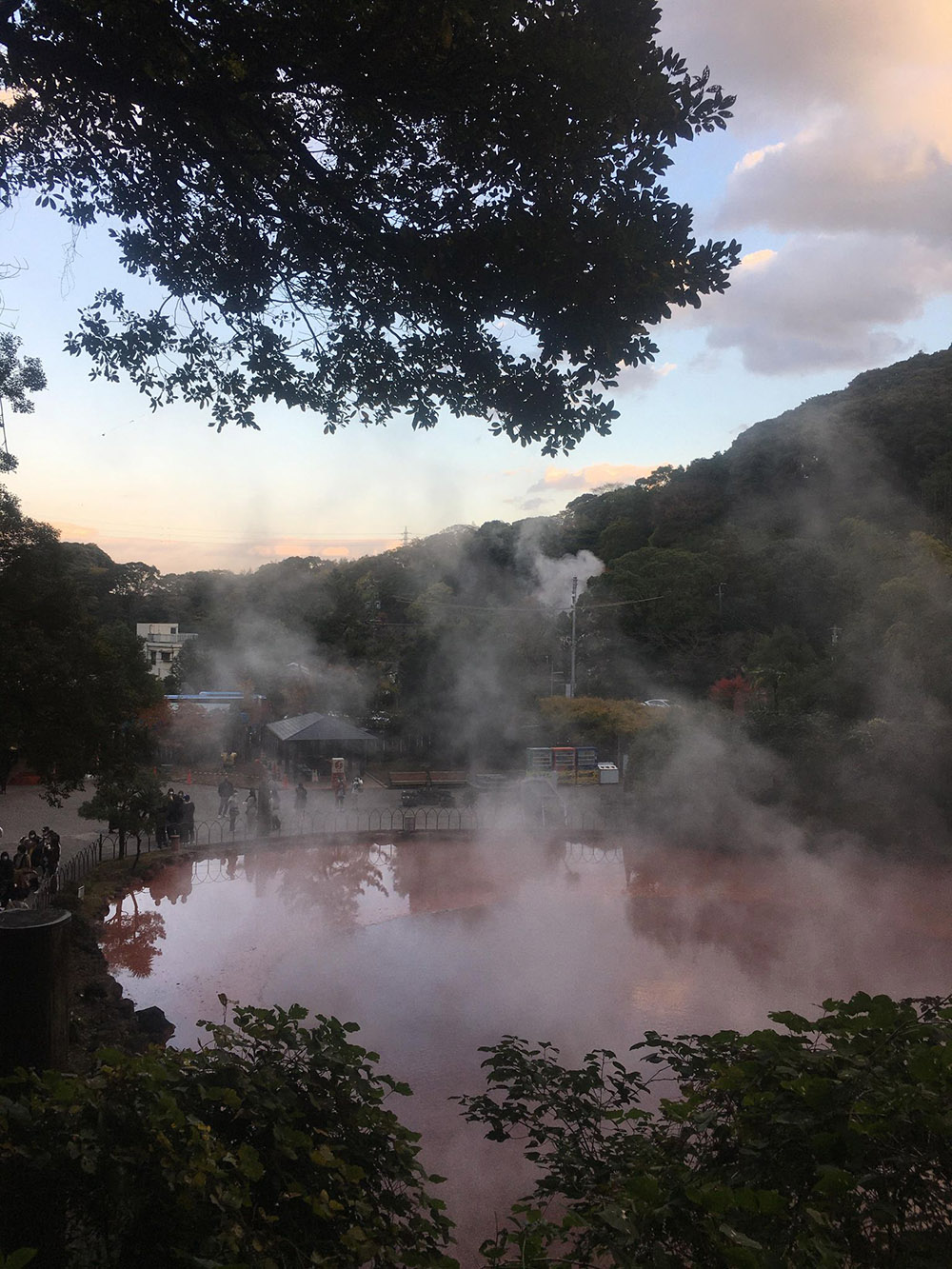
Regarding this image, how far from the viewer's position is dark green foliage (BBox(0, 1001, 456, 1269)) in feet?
5.46

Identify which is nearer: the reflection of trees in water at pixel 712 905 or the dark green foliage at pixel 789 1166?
the dark green foliage at pixel 789 1166

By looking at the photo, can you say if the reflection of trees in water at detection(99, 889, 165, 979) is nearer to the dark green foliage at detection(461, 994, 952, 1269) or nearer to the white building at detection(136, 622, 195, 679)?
the dark green foliage at detection(461, 994, 952, 1269)

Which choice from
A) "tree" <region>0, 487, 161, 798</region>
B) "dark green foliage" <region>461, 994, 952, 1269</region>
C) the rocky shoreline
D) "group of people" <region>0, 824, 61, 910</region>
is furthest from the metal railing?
"dark green foliage" <region>461, 994, 952, 1269</region>

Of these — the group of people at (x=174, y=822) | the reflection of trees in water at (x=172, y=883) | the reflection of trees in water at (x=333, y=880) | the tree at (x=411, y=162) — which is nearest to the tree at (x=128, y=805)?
the reflection of trees in water at (x=172, y=883)

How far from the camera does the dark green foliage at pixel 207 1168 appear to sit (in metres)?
1.66

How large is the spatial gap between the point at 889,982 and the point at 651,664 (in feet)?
66.3

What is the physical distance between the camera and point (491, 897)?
38.0 feet

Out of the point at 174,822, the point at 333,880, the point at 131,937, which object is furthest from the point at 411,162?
the point at 174,822

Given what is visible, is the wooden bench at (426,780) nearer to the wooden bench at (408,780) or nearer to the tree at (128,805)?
the wooden bench at (408,780)

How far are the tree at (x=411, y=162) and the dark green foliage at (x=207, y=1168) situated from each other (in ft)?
10.2

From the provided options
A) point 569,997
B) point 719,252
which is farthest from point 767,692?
point 719,252

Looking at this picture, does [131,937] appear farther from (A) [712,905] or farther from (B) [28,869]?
(A) [712,905]

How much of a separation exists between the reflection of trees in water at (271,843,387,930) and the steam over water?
48 millimetres

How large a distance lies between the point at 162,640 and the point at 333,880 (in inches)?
1228
